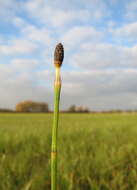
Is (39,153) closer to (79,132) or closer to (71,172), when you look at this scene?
(71,172)

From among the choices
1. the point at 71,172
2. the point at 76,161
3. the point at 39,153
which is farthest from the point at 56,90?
the point at 39,153

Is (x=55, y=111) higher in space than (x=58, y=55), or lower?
lower

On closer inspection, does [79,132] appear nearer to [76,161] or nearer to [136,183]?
[76,161]

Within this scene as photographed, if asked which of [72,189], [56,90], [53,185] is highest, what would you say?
[56,90]

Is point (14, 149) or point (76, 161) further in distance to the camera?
point (14, 149)

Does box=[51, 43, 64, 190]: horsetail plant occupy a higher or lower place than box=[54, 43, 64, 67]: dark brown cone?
lower

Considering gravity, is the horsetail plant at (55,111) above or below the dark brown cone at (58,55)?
below

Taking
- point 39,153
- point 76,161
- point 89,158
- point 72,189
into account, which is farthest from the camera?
point 39,153

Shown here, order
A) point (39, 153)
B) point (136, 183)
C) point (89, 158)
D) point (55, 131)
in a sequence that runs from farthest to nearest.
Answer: point (39, 153) → point (89, 158) → point (136, 183) → point (55, 131)

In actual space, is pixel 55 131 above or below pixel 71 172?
above
